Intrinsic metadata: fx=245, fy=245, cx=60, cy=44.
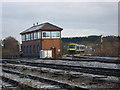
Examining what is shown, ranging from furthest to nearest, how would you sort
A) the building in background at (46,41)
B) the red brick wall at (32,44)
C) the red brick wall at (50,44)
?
the red brick wall at (32,44), the red brick wall at (50,44), the building in background at (46,41)

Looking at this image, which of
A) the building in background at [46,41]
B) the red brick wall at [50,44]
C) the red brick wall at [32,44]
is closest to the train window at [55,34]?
the building in background at [46,41]

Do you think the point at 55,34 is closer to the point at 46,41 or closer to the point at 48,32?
the point at 48,32

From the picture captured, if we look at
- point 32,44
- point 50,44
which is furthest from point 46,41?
point 32,44

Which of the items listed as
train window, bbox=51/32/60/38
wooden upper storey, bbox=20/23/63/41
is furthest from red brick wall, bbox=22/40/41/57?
train window, bbox=51/32/60/38

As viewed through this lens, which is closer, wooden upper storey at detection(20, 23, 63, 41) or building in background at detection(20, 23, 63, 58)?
building in background at detection(20, 23, 63, 58)

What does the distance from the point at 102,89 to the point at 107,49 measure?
4144 cm

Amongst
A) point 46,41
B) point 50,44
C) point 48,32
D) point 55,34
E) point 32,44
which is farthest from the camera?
point 32,44

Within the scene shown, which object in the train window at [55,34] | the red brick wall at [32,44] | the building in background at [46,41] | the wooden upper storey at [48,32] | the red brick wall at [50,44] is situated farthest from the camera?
the red brick wall at [32,44]

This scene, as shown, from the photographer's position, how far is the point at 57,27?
2110 inches

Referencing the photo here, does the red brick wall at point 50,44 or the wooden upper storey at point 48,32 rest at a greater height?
the wooden upper storey at point 48,32

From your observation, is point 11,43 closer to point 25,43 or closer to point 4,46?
point 4,46

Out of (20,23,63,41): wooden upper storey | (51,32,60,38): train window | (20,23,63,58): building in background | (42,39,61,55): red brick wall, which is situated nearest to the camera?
(20,23,63,58): building in background

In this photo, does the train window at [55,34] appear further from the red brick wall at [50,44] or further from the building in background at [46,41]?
the red brick wall at [50,44]

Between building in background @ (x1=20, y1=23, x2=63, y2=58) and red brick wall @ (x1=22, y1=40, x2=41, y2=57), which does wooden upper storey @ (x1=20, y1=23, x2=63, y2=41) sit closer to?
building in background @ (x1=20, y1=23, x2=63, y2=58)
